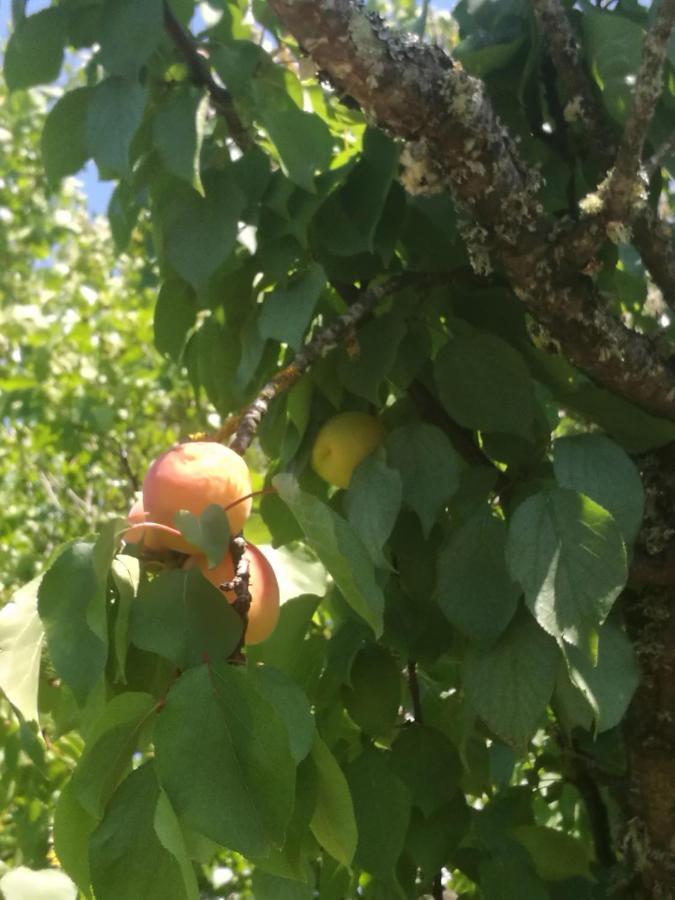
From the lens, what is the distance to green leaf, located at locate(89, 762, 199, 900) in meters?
0.45

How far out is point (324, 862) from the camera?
816mm

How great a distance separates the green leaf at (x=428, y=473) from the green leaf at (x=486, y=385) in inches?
2.0

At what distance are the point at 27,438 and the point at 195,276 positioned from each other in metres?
2.16

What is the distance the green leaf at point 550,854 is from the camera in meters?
0.89

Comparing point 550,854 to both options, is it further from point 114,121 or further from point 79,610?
point 114,121

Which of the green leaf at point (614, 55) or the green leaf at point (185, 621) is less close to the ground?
the green leaf at point (614, 55)

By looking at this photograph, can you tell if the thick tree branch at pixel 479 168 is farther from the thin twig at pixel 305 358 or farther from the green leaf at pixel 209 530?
the green leaf at pixel 209 530

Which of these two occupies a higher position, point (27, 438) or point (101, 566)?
point (101, 566)

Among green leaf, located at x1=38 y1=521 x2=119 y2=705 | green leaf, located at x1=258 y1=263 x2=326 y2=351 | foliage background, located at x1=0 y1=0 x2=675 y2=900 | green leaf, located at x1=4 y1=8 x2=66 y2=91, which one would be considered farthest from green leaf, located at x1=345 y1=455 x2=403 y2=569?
green leaf, located at x1=4 y1=8 x2=66 y2=91

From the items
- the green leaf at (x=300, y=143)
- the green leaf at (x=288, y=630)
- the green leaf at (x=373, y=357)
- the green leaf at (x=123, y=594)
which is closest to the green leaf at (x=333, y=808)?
the green leaf at (x=123, y=594)

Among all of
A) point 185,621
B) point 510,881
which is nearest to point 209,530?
point 185,621

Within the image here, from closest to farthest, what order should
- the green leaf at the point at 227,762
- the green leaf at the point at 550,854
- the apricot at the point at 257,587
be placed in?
the green leaf at the point at 227,762
the apricot at the point at 257,587
the green leaf at the point at 550,854

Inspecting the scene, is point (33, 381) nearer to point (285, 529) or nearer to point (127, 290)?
point (127, 290)

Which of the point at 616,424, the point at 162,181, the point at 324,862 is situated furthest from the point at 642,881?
the point at 162,181
